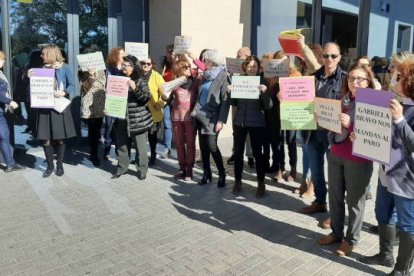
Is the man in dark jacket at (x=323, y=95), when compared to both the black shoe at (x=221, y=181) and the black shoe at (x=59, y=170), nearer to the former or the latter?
the black shoe at (x=221, y=181)

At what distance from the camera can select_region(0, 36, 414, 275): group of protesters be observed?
3.39m

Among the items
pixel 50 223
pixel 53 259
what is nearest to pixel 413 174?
pixel 53 259

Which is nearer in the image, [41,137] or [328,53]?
[328,53]

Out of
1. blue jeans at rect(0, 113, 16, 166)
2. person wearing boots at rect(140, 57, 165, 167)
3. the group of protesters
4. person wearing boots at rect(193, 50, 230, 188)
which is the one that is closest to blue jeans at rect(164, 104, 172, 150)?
the group of protesters

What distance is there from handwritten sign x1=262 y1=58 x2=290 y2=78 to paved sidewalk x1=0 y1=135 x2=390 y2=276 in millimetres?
1601

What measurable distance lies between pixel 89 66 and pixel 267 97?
113 inches

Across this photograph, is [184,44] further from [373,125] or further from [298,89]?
[373,125]

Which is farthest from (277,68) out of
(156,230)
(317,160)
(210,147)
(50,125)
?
(50,125)

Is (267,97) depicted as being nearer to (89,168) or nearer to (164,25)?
(89,168)

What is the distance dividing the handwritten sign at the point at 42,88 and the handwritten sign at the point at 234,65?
253cm

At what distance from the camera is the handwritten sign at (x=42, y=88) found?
613 cm

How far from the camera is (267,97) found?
17.3 ft

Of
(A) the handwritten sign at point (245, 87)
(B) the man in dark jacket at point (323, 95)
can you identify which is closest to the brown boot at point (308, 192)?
(B) the man in dark jacket at point (323, 95)

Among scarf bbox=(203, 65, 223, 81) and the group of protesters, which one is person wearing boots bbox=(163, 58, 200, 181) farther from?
scarf bbox=(203, 65, 223, 81)
